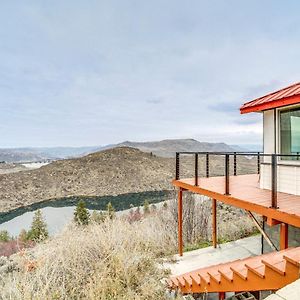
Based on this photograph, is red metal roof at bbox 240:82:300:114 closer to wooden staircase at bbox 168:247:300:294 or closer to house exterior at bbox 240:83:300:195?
house exterior at bbox 240:83:300:195

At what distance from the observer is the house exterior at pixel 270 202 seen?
2.98m

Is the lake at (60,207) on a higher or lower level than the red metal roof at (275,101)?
lower

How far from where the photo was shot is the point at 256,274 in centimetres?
300

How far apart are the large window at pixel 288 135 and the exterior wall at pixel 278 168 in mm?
98

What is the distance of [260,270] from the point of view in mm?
2994

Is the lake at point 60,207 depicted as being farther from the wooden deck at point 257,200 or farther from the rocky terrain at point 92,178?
the wooden deck at point 257,200

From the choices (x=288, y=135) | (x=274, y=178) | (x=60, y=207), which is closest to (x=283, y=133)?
(x=288, y=135)

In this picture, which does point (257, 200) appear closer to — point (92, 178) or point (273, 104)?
point (273, 104)

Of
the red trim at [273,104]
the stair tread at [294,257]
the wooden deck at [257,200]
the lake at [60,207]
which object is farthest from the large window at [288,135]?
the lake at [60,207]

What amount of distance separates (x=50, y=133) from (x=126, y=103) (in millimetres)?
21650

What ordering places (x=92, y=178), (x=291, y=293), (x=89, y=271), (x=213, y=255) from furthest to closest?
(x=92, y=178) < (x=213, y=255) < (x=89, y=271) < (x=291, y=293)

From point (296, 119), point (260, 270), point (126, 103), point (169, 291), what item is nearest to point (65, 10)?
point (296, 119)

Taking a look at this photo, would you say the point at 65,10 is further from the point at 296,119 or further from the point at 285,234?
the point at 285,234

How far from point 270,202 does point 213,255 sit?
3565mm
